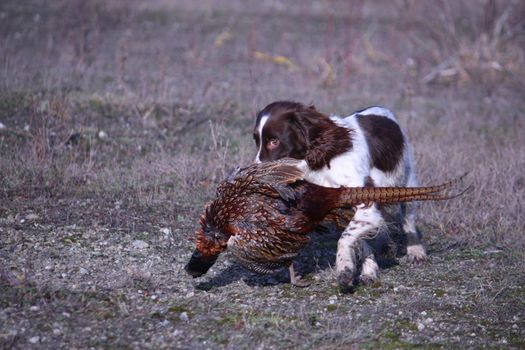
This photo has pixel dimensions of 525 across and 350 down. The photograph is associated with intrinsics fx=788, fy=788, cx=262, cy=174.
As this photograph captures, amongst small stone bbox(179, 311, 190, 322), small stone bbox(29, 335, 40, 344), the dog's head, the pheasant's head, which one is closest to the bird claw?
the pheasant's head

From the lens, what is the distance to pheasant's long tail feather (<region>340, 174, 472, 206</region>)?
518 centimetres

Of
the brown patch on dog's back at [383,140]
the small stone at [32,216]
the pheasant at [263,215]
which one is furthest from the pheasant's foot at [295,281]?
the small stone at [32,216]

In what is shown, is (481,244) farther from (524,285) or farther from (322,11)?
(322,11)

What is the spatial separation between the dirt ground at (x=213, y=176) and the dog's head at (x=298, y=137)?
2.73ft

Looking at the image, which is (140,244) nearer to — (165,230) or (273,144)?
(165,230)

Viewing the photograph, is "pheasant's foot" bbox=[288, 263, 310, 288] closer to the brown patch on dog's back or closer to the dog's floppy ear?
the dog's floppy ear

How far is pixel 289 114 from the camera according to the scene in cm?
566

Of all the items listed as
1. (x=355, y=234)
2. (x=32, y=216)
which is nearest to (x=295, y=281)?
(x=355, y=234)

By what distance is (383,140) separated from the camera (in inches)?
234

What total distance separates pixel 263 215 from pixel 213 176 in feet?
7.89

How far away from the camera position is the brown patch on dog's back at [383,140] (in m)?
5.84

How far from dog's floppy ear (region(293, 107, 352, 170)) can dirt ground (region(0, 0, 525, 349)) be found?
0.80 m

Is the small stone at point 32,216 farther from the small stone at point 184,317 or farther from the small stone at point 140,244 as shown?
the small stone at point 184,317

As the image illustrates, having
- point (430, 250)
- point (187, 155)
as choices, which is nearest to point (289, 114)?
point (430, 250)
